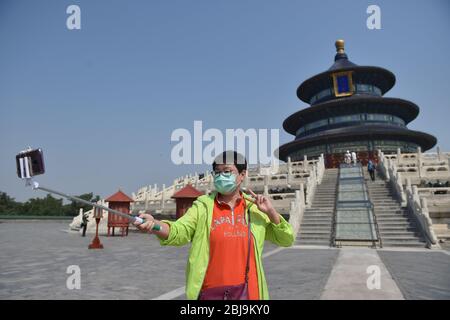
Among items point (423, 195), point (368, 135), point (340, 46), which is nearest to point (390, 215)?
point (423, 195)

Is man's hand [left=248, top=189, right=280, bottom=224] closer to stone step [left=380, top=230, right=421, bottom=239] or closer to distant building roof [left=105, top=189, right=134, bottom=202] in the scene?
stone step [left=380, top=230, right=421, bottom=239]

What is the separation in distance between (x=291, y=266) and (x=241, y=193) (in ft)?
19.6

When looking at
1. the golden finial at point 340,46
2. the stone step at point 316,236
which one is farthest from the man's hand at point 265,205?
the golden finial at point 340,46

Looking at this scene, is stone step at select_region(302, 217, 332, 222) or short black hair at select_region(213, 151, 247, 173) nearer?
short black hair at select_region(213, 151, 247, 173)

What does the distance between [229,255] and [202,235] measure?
0.26m

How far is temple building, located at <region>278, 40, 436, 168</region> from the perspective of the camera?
3306 cm

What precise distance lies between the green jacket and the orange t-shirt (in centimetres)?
4

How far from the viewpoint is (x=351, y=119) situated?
120 feet

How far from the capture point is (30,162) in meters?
1.87

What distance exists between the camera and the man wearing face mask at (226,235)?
2227 millimetres

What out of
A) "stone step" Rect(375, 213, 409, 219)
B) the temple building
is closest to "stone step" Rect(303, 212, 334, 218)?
"stone step" Rect(375, 213, 409, 219)

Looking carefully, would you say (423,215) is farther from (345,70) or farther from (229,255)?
(345,70)

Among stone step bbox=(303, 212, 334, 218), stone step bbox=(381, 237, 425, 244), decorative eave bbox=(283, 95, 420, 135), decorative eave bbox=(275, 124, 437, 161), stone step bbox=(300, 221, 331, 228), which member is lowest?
stone step bbox=(381, 237, 425, 244)
